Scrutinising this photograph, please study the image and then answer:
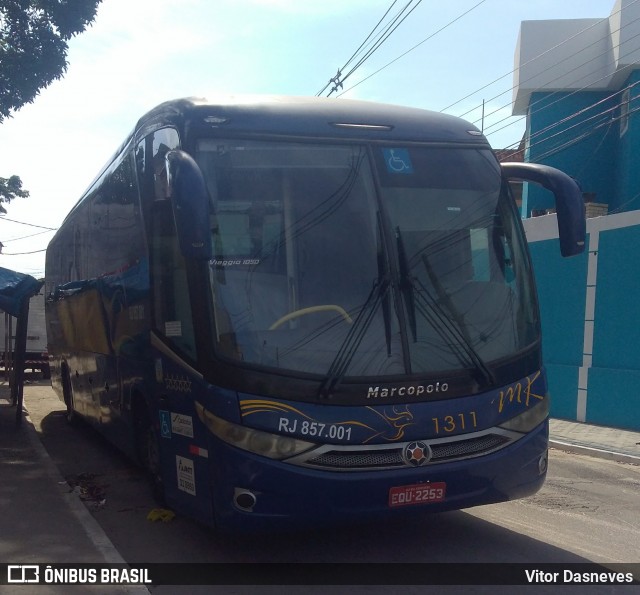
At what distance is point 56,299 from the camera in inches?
554

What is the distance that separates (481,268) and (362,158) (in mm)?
1171

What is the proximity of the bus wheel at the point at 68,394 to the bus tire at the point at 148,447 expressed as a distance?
221 inches

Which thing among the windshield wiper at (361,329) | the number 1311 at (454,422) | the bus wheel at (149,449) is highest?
the windshield wiper at (361,329)

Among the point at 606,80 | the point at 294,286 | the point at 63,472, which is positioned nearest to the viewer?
the point at 294,286

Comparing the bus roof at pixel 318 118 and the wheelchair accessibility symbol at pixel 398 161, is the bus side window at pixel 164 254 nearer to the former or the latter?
the bus roof at pixel 318 118

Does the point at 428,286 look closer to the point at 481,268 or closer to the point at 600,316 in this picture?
the point at 481,268

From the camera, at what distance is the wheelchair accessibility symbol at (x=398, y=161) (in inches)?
234

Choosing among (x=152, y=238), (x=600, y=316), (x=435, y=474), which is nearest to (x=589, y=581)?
(x=435, y=474)

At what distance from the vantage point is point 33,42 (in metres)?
13.5

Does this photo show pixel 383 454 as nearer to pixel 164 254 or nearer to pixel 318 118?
pixel 164 254

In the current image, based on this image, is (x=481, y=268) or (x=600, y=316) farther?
(x=600, y=316)

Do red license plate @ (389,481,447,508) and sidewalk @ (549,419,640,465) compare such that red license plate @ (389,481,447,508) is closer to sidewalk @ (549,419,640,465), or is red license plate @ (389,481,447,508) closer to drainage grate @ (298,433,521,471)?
drainage grate @ (298,433,521,471)

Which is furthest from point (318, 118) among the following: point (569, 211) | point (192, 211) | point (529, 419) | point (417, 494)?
point (417, 494)

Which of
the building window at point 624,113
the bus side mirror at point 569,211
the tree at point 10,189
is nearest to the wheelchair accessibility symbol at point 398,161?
the bus side mirror at point 569,211
